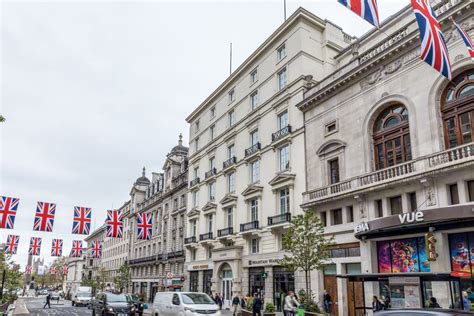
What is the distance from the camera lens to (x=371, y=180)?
22797mm

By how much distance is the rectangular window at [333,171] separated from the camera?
87.0ft

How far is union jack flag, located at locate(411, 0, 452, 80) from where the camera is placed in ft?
41.1

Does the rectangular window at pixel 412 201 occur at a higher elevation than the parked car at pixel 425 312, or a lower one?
higher

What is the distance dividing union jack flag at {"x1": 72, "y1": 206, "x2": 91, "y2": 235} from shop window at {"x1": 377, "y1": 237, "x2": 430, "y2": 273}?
21000mm

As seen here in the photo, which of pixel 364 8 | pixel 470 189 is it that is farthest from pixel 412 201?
pixel 364 8

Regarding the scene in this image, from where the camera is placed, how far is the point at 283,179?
30.2 m

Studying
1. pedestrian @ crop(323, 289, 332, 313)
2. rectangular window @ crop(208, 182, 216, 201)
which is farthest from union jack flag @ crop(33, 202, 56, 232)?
pedestrian @ crop(323, 289, 332, 313)

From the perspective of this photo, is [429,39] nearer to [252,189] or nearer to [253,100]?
[252,189]

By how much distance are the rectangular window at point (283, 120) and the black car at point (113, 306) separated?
695 inches

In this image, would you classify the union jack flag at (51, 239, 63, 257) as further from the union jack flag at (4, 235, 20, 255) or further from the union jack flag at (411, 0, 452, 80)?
the union jack flag at (411, 0, 452, 80)

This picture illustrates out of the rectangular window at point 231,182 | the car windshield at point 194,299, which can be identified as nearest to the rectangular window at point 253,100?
the rectangular window at point 231,182

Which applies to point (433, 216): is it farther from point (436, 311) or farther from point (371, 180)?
point (436, 311)

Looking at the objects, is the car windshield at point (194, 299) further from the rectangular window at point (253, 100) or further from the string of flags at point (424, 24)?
the rectangular window at point (253, 100)

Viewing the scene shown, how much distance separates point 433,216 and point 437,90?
652 centimetres
